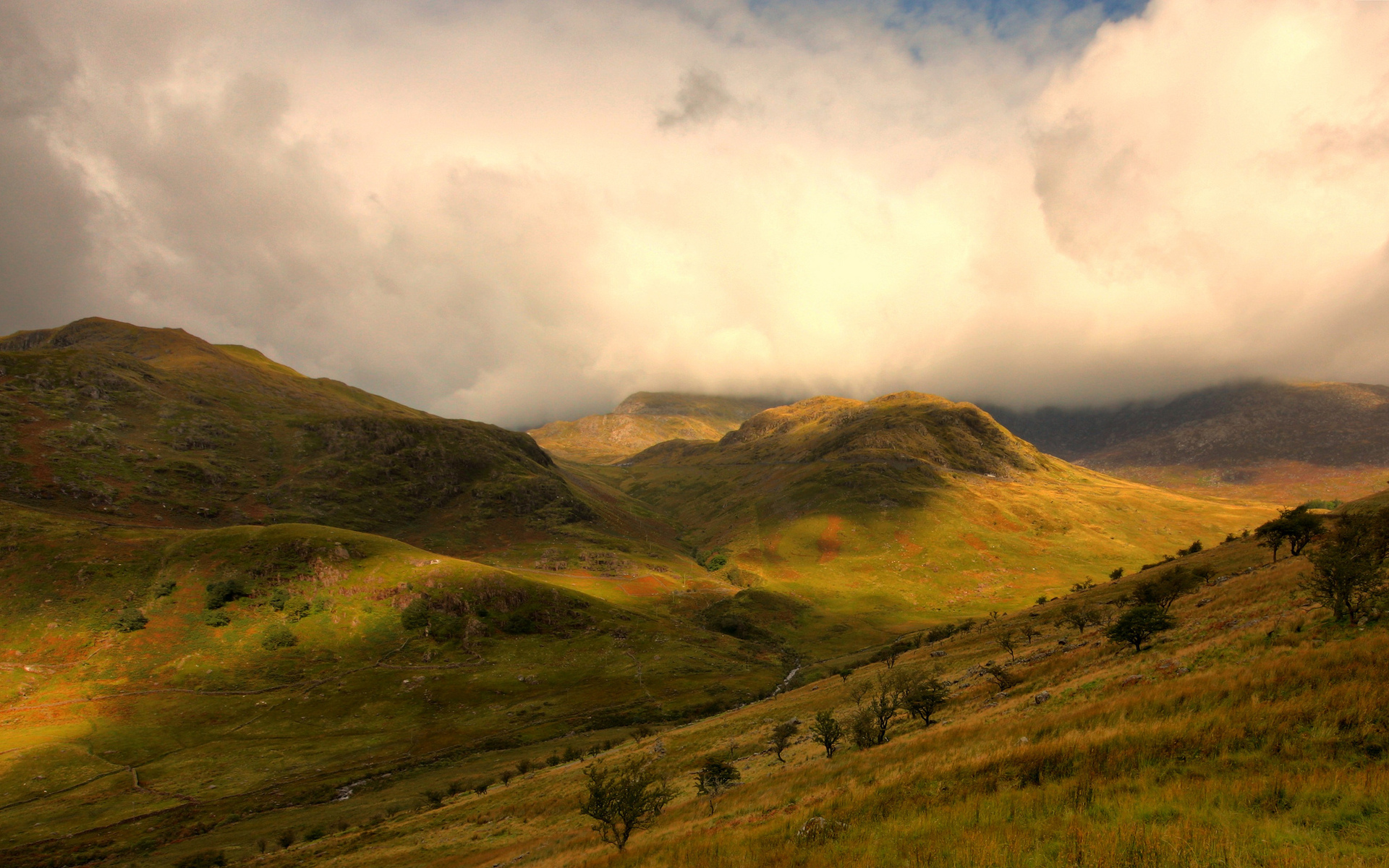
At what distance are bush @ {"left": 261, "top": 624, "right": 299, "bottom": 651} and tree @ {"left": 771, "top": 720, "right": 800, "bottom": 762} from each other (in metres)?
107

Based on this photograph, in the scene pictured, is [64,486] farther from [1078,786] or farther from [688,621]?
[1078,786]

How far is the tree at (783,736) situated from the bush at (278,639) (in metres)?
107

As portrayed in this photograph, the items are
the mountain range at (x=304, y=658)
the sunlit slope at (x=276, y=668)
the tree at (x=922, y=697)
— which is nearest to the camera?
the tree at (x=922, y=697)

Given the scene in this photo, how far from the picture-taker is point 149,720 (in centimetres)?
8019

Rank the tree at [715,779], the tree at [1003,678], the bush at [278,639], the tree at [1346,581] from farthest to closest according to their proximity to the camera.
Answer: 1. the bush at [278,639]
2. the tree at [1003,678]
3. the tree at [715,779]
4. the tree at [1346,581]

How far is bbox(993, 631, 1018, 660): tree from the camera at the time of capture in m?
49.0

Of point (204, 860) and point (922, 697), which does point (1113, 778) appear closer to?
point (922, 697)

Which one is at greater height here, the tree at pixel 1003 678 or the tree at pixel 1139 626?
the tree at pixel 1139 626

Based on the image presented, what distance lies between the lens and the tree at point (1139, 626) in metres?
32.8

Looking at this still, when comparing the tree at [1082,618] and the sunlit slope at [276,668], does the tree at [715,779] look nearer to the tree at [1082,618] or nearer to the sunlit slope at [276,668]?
the tree at [1082,618]

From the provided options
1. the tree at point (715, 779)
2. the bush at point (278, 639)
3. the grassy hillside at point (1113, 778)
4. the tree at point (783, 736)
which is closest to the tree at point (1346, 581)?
the grassy hillside at point (1113, 778)

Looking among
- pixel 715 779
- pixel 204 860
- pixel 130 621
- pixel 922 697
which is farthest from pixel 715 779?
pixel 130 621

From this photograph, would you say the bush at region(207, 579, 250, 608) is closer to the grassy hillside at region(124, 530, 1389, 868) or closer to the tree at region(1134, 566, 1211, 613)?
the grassy hillside at region(124, 530, 1389, 868)

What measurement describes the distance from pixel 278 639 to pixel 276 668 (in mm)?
7758
